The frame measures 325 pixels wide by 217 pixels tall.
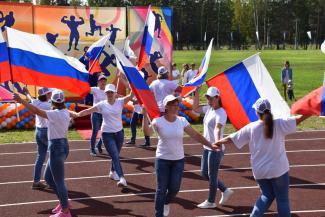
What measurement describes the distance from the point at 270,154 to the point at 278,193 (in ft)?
1.60

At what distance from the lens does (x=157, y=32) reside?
20.0 metres

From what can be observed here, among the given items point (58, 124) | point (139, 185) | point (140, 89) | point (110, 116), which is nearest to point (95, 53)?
point (110, 116)

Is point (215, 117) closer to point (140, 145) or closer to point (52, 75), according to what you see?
point (52, 75)

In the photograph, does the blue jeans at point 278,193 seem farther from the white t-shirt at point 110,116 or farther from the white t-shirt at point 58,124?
the white t-shirt at point 110,116

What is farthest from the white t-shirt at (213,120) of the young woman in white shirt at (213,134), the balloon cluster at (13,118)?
the balloon cluster at (13,118)

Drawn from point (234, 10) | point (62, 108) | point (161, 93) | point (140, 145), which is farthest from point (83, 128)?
point (234, 10)

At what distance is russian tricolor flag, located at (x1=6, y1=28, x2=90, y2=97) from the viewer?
845cm

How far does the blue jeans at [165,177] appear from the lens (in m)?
7.04

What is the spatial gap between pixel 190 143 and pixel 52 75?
21.7 feet

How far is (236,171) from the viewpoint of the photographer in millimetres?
11055

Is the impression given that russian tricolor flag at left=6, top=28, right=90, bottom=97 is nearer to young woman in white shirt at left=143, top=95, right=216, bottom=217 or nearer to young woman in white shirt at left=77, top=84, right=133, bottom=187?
young woman in white shirt at left=77, top=84, right=133, bottom=187

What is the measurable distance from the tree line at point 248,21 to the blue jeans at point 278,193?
9895 centimetres

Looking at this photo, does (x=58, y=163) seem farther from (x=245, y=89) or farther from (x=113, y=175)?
(x=245, y=89)

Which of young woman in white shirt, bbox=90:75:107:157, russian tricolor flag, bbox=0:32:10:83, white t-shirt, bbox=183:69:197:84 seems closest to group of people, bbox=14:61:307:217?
russian tricolor flag, bbox=0:32:10:83
